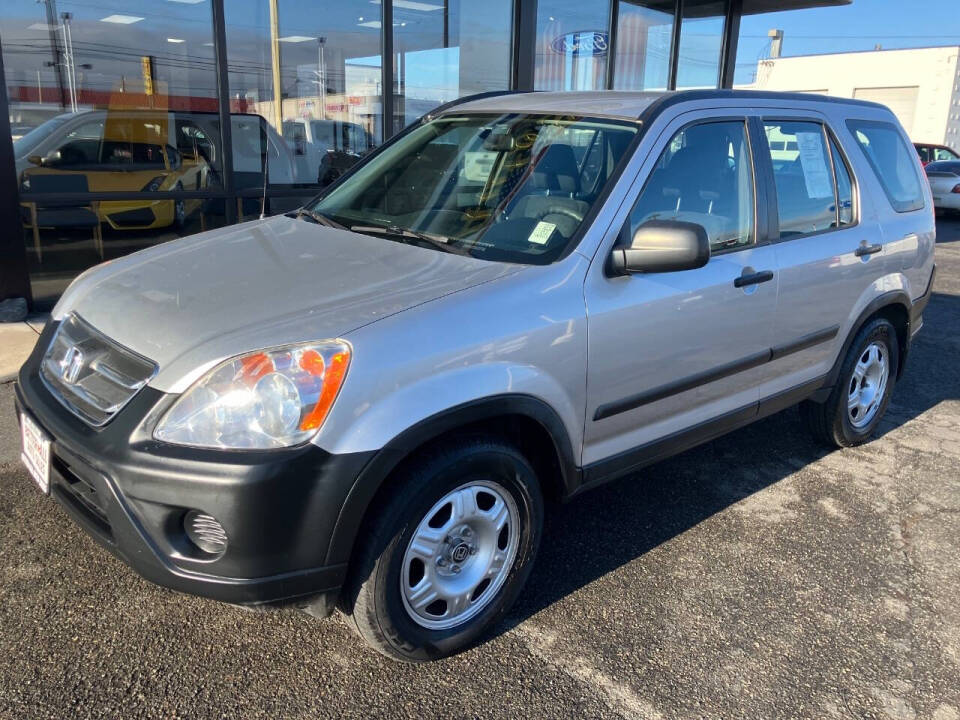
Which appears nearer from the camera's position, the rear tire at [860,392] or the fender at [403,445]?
the fender at [403,445]

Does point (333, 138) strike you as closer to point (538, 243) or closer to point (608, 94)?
point (608, 94)

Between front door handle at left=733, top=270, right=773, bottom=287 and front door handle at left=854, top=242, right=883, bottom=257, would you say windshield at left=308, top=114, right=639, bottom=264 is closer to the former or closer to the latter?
front door handle at left=733, top=270, right=773, bottom=287

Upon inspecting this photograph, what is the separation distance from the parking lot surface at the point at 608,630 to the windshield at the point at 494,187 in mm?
1306

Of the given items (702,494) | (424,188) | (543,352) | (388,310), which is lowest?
(702,494)

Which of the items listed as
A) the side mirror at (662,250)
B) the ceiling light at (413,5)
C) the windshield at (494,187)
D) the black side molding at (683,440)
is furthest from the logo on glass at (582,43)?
the side mirror at (662,250)

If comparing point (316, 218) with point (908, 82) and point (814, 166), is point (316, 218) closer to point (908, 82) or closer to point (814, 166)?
point (814, 166)

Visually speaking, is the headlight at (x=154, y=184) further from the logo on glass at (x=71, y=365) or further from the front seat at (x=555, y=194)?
the front seat at (x=555, y=194)

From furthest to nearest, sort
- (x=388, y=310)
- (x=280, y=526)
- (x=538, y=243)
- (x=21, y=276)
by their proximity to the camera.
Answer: (x=21, y=276) → (x=538, y=243) → (x=388, y=310) → (x=280, y=526)

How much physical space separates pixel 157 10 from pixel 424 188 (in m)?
5.30

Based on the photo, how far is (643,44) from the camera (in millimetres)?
11492

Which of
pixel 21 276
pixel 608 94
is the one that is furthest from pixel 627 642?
pixel 21 276

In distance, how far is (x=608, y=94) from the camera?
11.6 feet

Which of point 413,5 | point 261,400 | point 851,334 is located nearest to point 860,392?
point 851,334

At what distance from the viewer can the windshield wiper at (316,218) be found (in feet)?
11.3
